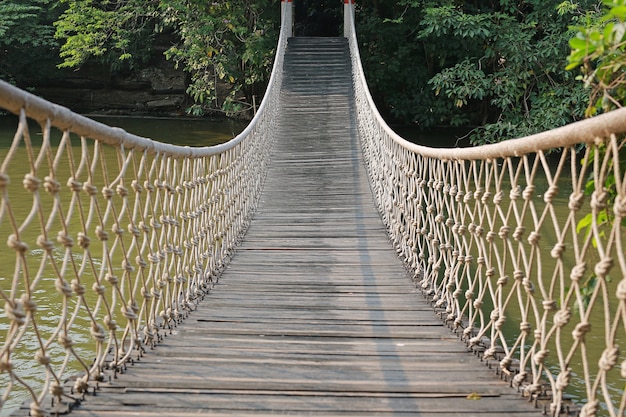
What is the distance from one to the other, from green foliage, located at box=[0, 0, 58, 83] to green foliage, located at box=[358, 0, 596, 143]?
5.80 m

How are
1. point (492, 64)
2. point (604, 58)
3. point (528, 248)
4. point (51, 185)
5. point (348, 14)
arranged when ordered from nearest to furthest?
point (51, 185) < point (604, 58) < point (528, 248) < point (492, 64) < point (348, 14)

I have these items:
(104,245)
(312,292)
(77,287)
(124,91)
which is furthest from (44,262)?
(124,91)

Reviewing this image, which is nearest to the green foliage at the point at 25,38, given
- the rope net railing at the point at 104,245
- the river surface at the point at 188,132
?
the river surface at the point at 188,132

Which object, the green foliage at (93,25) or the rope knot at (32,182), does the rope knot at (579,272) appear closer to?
the rope knot at (32,182)

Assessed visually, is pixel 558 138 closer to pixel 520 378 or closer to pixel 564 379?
pixel 564 379

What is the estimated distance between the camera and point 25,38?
1238 centimetres

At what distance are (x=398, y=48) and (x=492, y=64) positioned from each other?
1551 millimetres

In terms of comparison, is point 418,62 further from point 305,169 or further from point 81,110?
point 81,110

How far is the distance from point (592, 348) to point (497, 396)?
251 centimetres

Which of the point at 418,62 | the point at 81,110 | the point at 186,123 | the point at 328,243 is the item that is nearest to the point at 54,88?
the point at 81,110

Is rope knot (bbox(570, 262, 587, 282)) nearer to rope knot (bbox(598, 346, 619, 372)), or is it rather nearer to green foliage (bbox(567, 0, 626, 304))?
green foliage (bbox(567, 0, 626, 304))

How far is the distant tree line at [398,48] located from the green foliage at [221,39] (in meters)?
0.02

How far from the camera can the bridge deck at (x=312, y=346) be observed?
1.72 metres

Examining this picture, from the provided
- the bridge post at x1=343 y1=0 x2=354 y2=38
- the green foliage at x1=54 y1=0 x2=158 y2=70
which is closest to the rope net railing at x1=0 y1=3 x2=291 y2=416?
the bridge post at x1=343 y1=0 x2=354 y2=38
